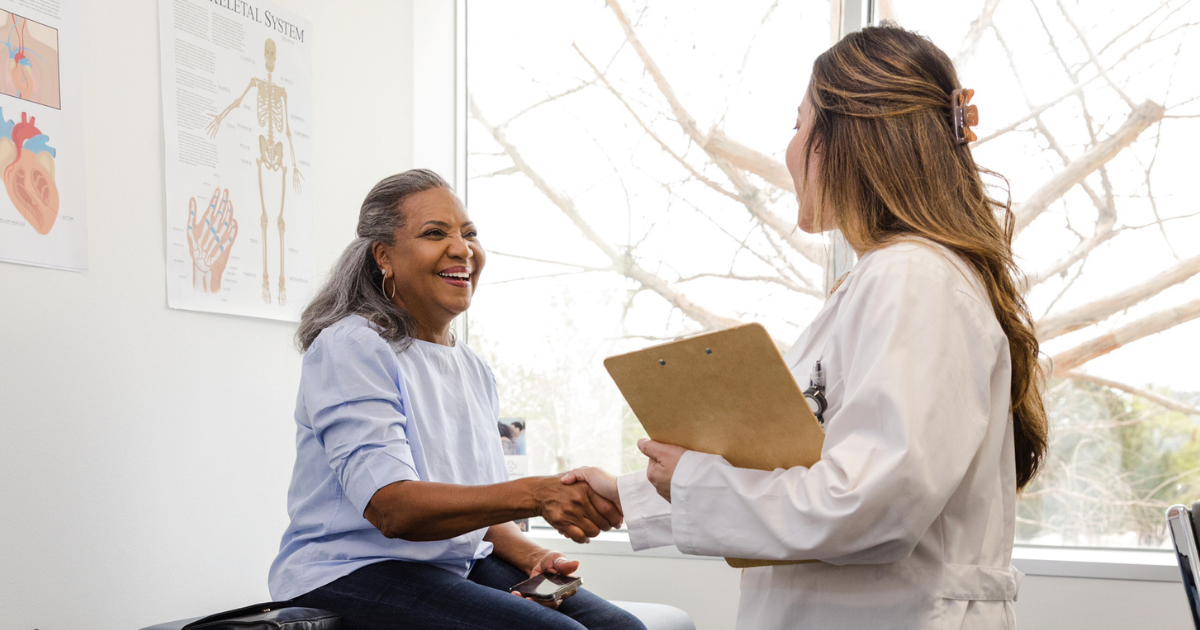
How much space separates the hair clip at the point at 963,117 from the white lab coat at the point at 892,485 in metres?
0.21

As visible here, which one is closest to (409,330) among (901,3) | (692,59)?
(692,59)

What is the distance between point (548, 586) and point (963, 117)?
124 cm

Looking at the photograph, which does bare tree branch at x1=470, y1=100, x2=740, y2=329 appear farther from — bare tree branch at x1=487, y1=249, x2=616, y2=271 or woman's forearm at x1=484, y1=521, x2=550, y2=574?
woman's forearm at x1=484, y1=521, x2=550, y2=574

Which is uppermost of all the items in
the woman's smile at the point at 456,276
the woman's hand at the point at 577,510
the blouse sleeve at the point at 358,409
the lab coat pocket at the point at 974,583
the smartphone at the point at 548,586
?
the woman's smile at the point at 456,276

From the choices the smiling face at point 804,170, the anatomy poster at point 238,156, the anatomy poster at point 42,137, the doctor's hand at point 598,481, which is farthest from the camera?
the anatomy poster at point 238,156

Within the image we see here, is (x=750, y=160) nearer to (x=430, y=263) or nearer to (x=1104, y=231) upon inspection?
(x=1104, y=231)

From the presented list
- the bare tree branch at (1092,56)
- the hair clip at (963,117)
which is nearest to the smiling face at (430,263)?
the hair clip at (963,117)

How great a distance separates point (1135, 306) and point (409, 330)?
7.03 feet

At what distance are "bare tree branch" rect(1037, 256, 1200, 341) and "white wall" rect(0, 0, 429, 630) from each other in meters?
2.28

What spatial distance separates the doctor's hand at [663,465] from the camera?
1.30 meters

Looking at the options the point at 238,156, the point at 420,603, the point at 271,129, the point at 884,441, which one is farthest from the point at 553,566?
the point at 271,129

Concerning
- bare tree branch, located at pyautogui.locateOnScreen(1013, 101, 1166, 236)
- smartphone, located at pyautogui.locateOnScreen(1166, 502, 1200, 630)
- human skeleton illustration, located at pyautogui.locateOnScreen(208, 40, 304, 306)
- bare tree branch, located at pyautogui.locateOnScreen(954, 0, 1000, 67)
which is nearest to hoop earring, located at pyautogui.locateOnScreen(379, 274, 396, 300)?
human skeleton illustration, located at pyautogui.locateOnScreen(208, 40, 304, 306)

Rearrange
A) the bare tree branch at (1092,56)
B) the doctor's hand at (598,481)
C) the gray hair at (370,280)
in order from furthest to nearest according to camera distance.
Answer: the bare tree branch at (1092,56) < the gray hair at (370,280) < the doctor's hand at (598,481)

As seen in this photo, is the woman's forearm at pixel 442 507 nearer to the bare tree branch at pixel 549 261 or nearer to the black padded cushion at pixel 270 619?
the black padded cushion at pixel 270 619
